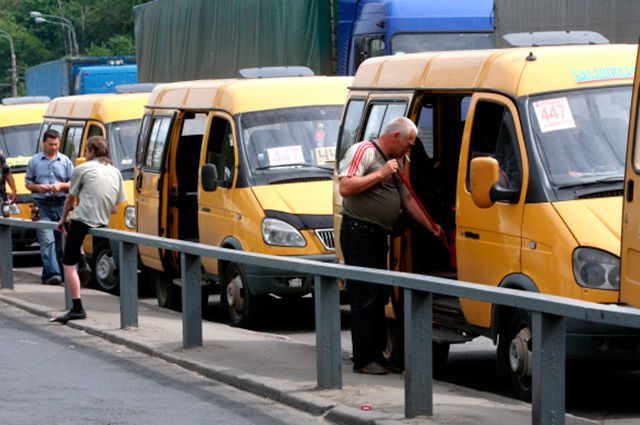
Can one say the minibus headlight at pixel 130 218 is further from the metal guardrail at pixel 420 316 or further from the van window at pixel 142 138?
the metal guardrail at pixel 420 316

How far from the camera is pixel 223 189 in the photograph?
48.8ft

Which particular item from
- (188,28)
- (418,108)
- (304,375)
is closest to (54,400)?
(304,375)

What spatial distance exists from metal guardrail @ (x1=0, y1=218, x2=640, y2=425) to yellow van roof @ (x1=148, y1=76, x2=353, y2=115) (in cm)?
313

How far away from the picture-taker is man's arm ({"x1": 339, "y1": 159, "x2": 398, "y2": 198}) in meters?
10.1

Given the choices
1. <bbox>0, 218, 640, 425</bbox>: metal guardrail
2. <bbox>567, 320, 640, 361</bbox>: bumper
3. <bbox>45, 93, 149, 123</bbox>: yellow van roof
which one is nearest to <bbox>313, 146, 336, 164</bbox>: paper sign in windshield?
<bbox>0, 218, 640, 425</bbox>: metal guardrail

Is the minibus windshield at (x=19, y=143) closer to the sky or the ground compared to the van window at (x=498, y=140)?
closer to the ground

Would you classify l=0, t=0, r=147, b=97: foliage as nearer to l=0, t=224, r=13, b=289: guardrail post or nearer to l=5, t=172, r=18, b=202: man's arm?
l=5, t=172, r=18, b=202: man's arm

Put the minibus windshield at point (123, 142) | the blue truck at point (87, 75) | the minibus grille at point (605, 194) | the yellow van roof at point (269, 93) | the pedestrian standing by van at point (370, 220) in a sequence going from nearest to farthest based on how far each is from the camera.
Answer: the minibus grille at point (605, 194)
the pedestrian standing by van at point (370, 220)
the yellow van roof at point (269, 93)
the minibus windshield at point (123, 142)
the blue truck at point (87, 75)

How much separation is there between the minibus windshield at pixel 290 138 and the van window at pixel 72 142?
20.1 ft

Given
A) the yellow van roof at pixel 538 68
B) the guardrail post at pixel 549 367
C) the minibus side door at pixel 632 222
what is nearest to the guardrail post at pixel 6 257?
the yellow van roof at pixel 538 68

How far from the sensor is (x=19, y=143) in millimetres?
24375

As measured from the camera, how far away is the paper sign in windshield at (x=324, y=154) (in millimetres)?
14969

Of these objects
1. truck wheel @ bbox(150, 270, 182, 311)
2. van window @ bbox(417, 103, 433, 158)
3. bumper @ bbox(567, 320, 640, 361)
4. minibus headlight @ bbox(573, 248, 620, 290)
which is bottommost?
truck wheel @ bbox(150, 270, 182, 311)

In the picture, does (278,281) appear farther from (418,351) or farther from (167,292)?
(418,351)
